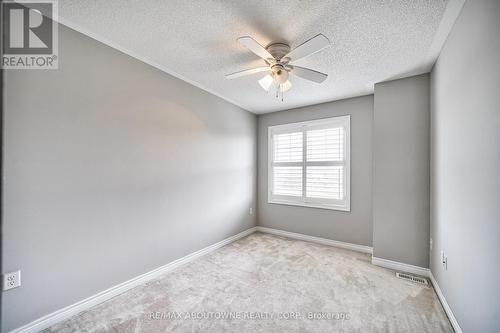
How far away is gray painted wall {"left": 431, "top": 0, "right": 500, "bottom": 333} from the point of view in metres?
1.42

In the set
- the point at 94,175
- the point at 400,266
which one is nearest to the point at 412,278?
the point at 400,266

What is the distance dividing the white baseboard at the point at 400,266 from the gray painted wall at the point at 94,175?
236 cm

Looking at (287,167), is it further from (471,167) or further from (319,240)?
(471,167)

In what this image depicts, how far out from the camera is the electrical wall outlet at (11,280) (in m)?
1.72

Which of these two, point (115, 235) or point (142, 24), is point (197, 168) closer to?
point (115, 235)

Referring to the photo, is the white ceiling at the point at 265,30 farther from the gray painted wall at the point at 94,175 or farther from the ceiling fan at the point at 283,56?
the gray painted wall at the point at 94,175

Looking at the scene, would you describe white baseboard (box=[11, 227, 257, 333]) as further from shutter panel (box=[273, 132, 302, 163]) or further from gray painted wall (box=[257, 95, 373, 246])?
shutter panel (box=[273, 132, 302, 163])

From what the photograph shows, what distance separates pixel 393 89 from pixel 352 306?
2596mm

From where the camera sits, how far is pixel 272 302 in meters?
2.28

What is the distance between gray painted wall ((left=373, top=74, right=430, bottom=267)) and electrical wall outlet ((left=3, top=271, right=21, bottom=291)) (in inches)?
144

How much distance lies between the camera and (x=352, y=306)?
2.22 metres

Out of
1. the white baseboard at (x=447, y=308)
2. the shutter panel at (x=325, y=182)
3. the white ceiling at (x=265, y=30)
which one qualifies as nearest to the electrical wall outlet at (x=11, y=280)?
the white ceiling at (x=265, y=30)

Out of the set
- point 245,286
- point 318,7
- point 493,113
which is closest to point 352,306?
point 245,286

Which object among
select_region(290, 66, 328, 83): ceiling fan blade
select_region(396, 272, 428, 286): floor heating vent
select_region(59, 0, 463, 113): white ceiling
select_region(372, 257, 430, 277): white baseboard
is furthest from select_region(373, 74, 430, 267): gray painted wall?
select_region(290, 66, 328, 83): ceiling fan blade
